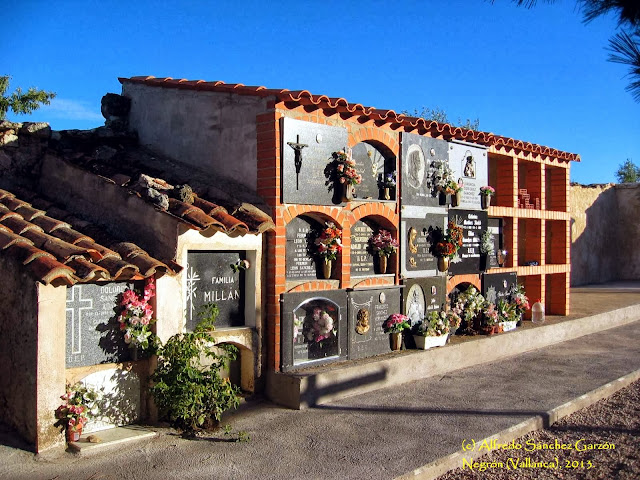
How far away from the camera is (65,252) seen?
16.9 ft

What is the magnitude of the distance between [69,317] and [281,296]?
227 centimetres

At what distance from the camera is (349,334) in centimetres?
742

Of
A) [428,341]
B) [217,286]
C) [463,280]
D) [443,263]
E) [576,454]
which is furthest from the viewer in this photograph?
[463,280]

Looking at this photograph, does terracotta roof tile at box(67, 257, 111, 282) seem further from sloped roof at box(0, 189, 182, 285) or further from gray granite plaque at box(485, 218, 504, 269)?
gray granite plaque at box(485, 218, 504, 269)

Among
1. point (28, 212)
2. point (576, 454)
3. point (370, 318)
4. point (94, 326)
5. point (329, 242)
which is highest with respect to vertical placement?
point (28, 212)

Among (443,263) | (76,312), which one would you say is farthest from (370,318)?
(76,312)

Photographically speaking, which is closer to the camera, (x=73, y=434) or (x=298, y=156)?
(x=73, y=434)

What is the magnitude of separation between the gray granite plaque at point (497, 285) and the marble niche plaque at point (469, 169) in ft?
4.00

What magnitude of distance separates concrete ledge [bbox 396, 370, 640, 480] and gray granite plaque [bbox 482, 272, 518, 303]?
2.52m

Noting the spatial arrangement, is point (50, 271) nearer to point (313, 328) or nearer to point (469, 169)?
point (313, 328)

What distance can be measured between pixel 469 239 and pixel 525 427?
4205 millimetres

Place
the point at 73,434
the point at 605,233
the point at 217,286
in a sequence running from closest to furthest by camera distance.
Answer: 1. the point at 73,434
2. the point at 217,286
3. the point at 605,233

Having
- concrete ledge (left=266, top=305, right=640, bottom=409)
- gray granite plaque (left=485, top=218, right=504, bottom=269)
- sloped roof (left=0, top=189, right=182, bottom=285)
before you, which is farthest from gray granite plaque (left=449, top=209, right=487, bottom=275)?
sloped roof (left=0, top=189, right=182, bottom=285)

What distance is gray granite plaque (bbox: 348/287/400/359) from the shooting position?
7508mm
